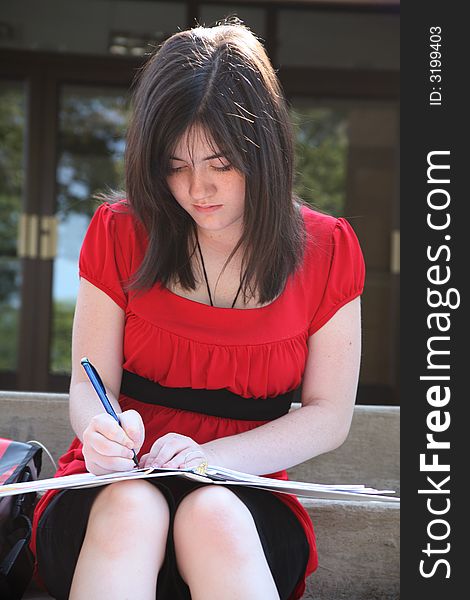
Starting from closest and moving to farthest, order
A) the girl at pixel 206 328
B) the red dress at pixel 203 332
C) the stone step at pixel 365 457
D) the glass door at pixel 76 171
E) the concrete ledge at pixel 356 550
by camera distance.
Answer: the girl at pixel 206 328 → the red dress at pixel 203 332 → the concrete ledge at pixel 356 550 → the stone step at pixel 365 457 → the glass door at pixel 76 171

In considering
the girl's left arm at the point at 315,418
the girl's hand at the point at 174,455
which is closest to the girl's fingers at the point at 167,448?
the girl's hand at the point at 174,455

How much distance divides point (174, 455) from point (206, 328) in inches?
15.8

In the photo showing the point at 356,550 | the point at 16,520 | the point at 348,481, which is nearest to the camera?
the point at 16,520

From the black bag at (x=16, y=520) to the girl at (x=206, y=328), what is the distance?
7cm

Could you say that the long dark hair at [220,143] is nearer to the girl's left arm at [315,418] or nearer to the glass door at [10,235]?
the girl's left arm at [315,418]

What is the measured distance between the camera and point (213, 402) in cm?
211

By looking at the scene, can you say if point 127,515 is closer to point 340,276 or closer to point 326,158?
point 340,276

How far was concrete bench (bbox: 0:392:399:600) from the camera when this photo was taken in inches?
91.9

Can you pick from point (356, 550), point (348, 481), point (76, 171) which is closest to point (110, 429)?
point (356, 550)

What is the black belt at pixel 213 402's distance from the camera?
6.92 ft

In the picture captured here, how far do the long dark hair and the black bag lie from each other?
0.44 metres

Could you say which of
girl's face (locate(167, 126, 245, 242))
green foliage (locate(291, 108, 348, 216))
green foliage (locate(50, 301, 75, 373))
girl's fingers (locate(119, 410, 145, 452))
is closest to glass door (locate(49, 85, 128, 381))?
green foliage (locate(50, 301, 75, 373))

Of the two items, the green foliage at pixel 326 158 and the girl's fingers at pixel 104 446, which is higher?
the green foliage at pixel 326 158

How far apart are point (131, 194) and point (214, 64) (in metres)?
0.33
